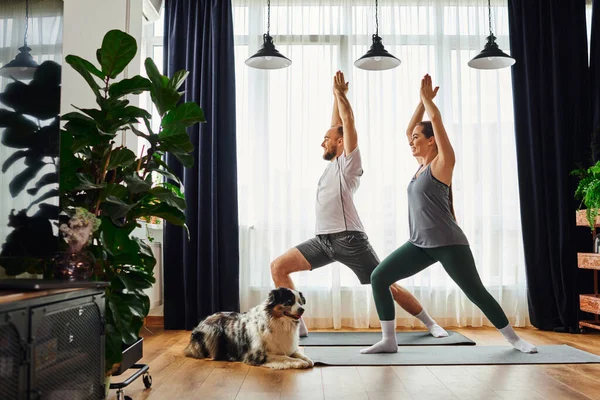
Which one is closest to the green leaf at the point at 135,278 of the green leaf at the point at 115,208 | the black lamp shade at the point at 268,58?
the green leaf at the point at 115,208

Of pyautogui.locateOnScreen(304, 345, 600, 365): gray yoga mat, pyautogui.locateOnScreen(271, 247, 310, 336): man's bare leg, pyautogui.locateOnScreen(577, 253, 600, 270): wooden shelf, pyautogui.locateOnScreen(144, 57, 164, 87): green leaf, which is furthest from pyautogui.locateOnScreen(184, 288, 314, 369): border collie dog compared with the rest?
pyautogui.locateOnScreen(577, 253, 600, 270): wooden shelf

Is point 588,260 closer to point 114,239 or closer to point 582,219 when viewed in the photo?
point 582,219

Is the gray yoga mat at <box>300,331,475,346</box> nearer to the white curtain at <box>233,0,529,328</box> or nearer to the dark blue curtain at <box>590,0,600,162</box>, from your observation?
the white curtain at <box>233,0,529,328</box>

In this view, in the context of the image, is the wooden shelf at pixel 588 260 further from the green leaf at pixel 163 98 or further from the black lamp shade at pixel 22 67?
the black lamp shade at pixel 22 67

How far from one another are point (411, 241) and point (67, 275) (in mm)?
2315

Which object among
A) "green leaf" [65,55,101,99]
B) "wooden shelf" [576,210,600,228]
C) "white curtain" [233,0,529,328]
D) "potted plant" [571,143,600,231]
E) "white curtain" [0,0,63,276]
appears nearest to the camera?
"white curtain" [0,0,63,276]

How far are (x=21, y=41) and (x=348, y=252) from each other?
252 cm

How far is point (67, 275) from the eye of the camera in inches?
78.3

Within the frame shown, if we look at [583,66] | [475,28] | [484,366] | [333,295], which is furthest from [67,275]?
[583,66]

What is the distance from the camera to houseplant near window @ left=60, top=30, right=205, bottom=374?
89.6 inches

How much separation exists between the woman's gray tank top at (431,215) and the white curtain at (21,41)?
7.54ft

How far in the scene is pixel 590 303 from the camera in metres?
4.25

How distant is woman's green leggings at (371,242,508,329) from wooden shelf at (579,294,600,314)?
3.41 ft

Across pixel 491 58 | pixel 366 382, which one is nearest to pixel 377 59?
pixel 491 58
